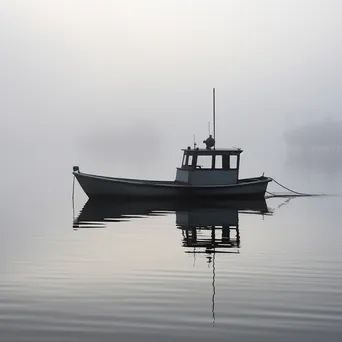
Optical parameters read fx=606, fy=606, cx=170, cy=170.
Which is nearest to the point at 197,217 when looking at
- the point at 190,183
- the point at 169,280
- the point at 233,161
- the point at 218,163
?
the point at 190,183

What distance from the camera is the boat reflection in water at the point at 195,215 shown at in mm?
20922

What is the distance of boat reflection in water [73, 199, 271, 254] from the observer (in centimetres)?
2092

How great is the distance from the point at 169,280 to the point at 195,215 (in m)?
15.4

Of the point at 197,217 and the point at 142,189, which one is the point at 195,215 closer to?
the point at 197,217

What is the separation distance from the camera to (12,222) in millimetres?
26547

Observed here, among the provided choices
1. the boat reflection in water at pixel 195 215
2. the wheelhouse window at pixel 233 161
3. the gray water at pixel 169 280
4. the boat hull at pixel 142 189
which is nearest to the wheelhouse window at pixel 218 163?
the wheelhouse window at pixel 233 161

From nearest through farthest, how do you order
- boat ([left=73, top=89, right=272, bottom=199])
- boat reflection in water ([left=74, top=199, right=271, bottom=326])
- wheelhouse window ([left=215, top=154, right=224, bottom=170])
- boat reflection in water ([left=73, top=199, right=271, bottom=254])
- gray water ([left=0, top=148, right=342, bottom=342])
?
gray water ([left=0, top=148, right=342, bottom=342]) → boat reflection in water ([left=74, top=199, right=271, bottom=326]) → boat reflection in water ([left=73, top=199, right=271, bottom=254]) → boat ([left=73, top=89, right=272, bottom=199]) → wheelhouse window ([left=215, top=154, right=224, bottom=170])

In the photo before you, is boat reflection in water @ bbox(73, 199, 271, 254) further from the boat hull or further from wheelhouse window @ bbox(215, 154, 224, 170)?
wheelhouse window @ bbox(215, 154, 224, 170)

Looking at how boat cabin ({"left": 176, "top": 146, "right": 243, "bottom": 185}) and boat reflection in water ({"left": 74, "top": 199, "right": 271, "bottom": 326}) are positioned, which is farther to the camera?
boat cabin ({"left": 176, "top": 146, "right": 243, "bottom": 185})

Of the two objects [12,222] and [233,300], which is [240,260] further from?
[12,222]

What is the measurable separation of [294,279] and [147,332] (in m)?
5.49

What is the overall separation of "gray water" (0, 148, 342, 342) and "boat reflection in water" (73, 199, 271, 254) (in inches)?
4.4

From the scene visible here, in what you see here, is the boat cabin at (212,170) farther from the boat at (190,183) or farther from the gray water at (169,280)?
the gray water at (169,280)

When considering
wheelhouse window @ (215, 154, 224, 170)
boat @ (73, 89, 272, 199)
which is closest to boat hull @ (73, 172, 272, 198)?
boat @ (73, 89, 272, 199)
